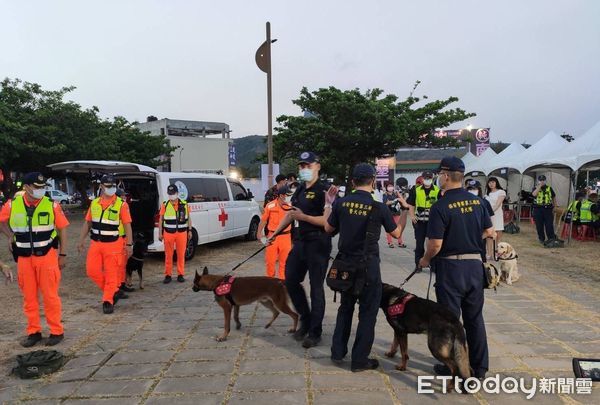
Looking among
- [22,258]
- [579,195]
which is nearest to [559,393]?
[22,258]

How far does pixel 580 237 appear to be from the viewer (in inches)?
477

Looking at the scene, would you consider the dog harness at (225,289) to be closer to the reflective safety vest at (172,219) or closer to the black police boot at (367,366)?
the black police boot at (367,366)

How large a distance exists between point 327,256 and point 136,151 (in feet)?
81.6

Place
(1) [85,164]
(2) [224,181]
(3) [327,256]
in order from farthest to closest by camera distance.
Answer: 1. (2) [224,181]
2. (1) [85,164]
3. (3) [327,256]

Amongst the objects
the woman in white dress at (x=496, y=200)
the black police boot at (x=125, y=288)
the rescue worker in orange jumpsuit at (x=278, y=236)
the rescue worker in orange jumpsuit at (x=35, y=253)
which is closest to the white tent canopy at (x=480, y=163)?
the woman in white dress at (x=496, y=200)

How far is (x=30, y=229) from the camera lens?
4352mm

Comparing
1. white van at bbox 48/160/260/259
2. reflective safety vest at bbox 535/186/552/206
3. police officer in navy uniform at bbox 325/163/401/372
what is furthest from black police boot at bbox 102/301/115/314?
reflective safety vest at bbox 535/186/552/206

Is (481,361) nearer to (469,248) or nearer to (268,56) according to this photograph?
(469,248)

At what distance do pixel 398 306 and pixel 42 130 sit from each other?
18.5 meters

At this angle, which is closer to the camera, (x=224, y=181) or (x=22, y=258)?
(x=22, y=258)

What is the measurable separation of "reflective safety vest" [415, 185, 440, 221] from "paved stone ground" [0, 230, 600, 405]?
192 cm

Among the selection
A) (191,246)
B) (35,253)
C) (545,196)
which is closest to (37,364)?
(35,253)

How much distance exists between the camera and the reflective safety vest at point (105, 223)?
5375 millimetres

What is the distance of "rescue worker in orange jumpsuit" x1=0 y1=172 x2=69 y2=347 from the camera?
436 centimetres
